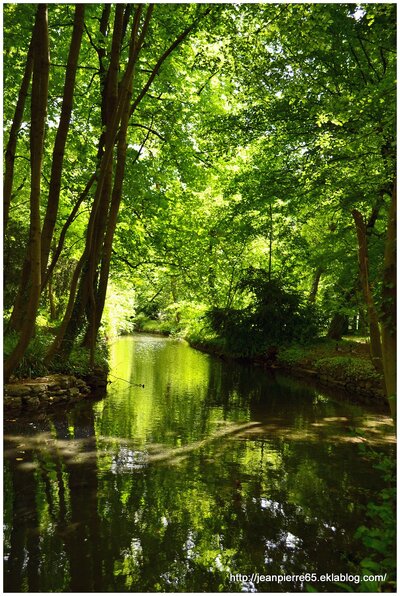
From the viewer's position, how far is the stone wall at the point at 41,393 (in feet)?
29.0

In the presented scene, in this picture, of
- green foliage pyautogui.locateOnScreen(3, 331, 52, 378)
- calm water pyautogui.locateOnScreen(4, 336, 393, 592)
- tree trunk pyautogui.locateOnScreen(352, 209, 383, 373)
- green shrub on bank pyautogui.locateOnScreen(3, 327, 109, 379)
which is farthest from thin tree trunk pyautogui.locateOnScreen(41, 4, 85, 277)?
tree trunk pyautogui.locateOnScreen(352, 209, 383, 373)

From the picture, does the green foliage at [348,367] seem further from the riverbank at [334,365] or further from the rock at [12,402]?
the rock at [12,402]

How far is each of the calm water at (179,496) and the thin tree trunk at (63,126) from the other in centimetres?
364

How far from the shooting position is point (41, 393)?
30.8ft

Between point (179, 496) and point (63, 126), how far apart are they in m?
6.18

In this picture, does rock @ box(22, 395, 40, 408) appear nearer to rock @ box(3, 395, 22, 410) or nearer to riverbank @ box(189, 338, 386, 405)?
rock @ box(3, 395, 22, 410)

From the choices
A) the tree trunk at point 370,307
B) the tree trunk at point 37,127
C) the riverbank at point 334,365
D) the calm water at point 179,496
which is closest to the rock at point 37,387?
the calm water at point 179,496

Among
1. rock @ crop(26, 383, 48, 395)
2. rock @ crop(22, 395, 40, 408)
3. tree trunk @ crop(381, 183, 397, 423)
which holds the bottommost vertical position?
rock @ crop(22, 395, 40, 408)

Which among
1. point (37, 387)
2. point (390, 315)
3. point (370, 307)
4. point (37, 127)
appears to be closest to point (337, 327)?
point (37, 387)

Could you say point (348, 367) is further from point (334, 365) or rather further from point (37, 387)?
point (37, 387)

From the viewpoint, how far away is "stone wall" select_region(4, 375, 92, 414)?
884cm

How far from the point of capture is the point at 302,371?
17547mm

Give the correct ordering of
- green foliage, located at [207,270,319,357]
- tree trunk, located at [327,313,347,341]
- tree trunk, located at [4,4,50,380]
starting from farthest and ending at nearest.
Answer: green foliage, located at [207,270,319,357], tree trunk, located at [327,313,347,341], tree trunk, located at [4,4,50,380]

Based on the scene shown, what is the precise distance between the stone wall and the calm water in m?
0.58
